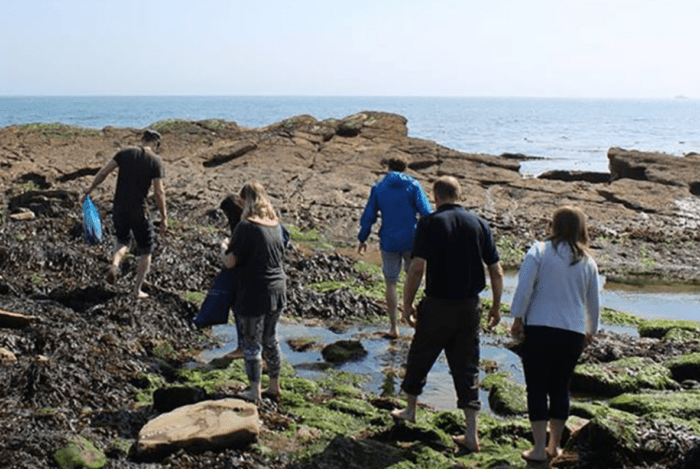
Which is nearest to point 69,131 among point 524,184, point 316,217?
point 316,217

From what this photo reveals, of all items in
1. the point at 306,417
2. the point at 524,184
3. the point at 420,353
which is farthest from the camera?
the point at 524,184

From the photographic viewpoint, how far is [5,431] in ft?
21.2

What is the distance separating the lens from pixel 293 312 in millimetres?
12047

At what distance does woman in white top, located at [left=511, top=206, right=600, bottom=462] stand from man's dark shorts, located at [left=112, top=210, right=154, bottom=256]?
5.52 m

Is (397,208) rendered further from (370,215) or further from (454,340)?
(454,340)

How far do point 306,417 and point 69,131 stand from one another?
70.2 feet

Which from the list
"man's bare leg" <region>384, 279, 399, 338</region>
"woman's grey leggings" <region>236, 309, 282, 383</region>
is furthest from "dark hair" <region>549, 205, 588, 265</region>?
"man's bare leg" <region>384, 279, 399, 338</region>

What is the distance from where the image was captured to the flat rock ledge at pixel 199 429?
6.33 m

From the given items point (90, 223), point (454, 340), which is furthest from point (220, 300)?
point (90, 223)

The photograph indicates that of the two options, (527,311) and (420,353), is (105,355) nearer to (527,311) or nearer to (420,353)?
(420,353)

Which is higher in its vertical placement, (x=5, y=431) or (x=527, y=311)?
(x=527, y=311)

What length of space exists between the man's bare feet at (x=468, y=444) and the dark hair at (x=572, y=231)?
5.23 ft

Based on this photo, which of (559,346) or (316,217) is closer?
(559,346)

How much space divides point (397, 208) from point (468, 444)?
376 centimetres
